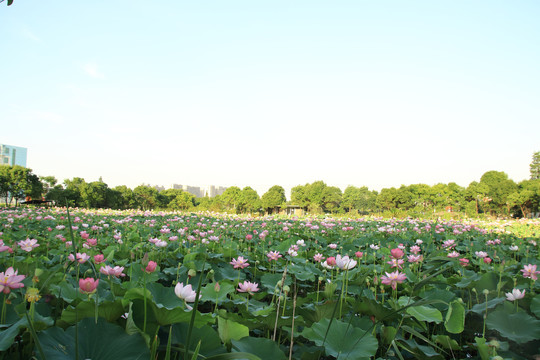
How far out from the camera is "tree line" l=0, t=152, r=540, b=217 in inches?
1050

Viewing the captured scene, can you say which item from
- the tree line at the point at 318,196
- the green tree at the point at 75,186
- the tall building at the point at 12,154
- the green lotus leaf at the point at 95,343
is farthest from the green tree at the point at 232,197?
the tall building at the point at 12,154

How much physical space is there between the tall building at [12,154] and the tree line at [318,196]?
94097 mm

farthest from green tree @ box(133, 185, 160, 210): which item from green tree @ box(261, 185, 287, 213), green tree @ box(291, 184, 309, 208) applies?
green tree @ box(291, 184, 309, 208)

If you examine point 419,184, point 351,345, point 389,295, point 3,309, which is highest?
point 419,184

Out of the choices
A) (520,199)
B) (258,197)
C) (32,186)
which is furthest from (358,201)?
(32,186)

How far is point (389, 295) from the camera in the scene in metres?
2.09

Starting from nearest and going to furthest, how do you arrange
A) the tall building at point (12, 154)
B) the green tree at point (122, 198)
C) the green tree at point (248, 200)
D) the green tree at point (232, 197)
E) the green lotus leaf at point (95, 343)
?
the green lotus leaf at point (95, 343)
the green tree at point (122, 198)
the green tree at point (248, 200)
the green tree at point (232, 197)
the tall building at point (12, 154)

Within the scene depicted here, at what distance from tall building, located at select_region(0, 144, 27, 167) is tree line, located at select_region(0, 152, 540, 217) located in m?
94.1

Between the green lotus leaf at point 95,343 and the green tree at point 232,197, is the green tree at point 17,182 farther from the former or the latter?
the green lotus leaf at point 95,343

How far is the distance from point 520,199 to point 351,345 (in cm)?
3697

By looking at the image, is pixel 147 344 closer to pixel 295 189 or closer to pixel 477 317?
pixel 477 317

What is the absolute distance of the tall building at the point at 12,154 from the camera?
369 feet

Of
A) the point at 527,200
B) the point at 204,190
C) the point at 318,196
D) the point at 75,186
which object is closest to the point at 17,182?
the point at 75,186

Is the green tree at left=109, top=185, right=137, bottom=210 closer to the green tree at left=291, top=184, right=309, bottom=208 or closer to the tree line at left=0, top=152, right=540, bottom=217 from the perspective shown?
the tree line at left=0, top=152, right=540, bottom=217
